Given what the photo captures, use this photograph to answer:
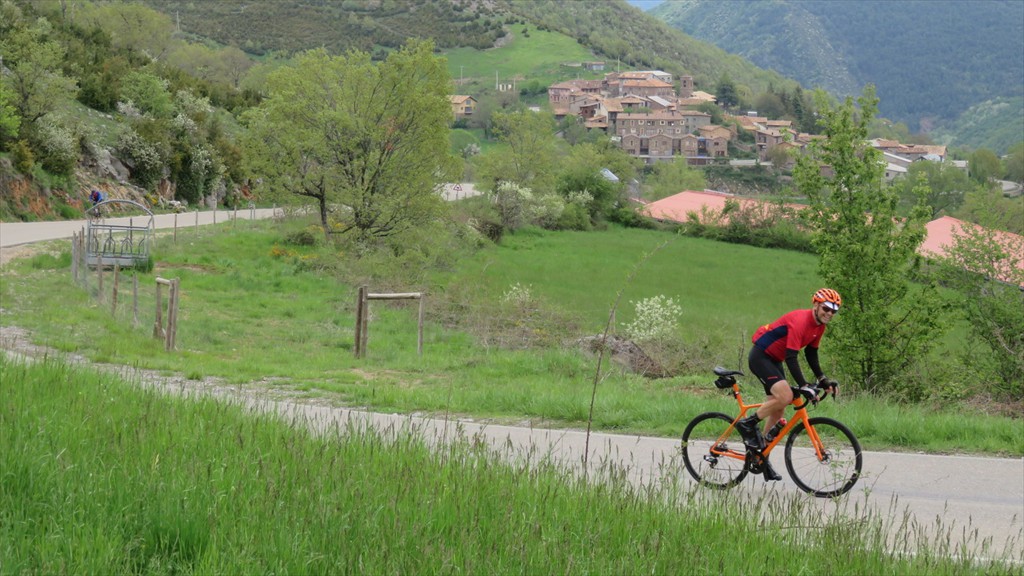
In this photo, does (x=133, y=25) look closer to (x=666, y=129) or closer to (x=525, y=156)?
(x=525, y=156)

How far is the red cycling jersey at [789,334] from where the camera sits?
7637 millimetres

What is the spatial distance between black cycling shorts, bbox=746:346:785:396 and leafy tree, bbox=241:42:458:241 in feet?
100

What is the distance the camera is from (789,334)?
7.66 meters

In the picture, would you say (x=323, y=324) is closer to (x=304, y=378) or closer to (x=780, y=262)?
(x=304, y=378)

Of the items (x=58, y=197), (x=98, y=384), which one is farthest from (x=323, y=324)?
(x=58, y=197)

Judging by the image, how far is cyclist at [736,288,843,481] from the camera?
7565 mm

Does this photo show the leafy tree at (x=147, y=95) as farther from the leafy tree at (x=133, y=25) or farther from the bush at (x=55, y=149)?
the leafy tree at (x=133, y=25)

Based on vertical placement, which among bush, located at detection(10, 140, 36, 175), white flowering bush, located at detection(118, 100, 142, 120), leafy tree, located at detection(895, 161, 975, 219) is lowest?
bush, located at detection(10, 140, 36, 175)

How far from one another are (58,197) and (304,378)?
3425 cm

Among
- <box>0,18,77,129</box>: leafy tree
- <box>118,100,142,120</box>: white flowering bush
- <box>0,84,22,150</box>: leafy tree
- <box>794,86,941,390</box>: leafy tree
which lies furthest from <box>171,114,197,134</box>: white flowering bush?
<box>794,86,941,390</box>: leafy tree

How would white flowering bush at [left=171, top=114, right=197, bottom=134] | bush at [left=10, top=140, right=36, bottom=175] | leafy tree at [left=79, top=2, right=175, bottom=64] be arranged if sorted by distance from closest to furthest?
bush at [left=10, top=140, right=36, bottom=175] → white flowering bush at [left=171, top=114, right=197, bottom=134] → leafy tree at [left=79, top=2, right=175, bottom=64]

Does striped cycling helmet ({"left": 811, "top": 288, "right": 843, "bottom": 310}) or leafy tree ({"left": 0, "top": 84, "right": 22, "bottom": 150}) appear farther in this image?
leafy tree ({"left": 0, "top": 84, "right": 22, "bottom": 150})

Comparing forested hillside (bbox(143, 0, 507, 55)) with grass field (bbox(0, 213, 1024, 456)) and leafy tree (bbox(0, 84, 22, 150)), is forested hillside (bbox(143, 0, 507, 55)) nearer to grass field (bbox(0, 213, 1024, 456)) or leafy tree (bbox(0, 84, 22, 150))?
leafy tree (bbox(0, 84, 22, 150))

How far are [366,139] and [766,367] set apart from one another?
108 feet
